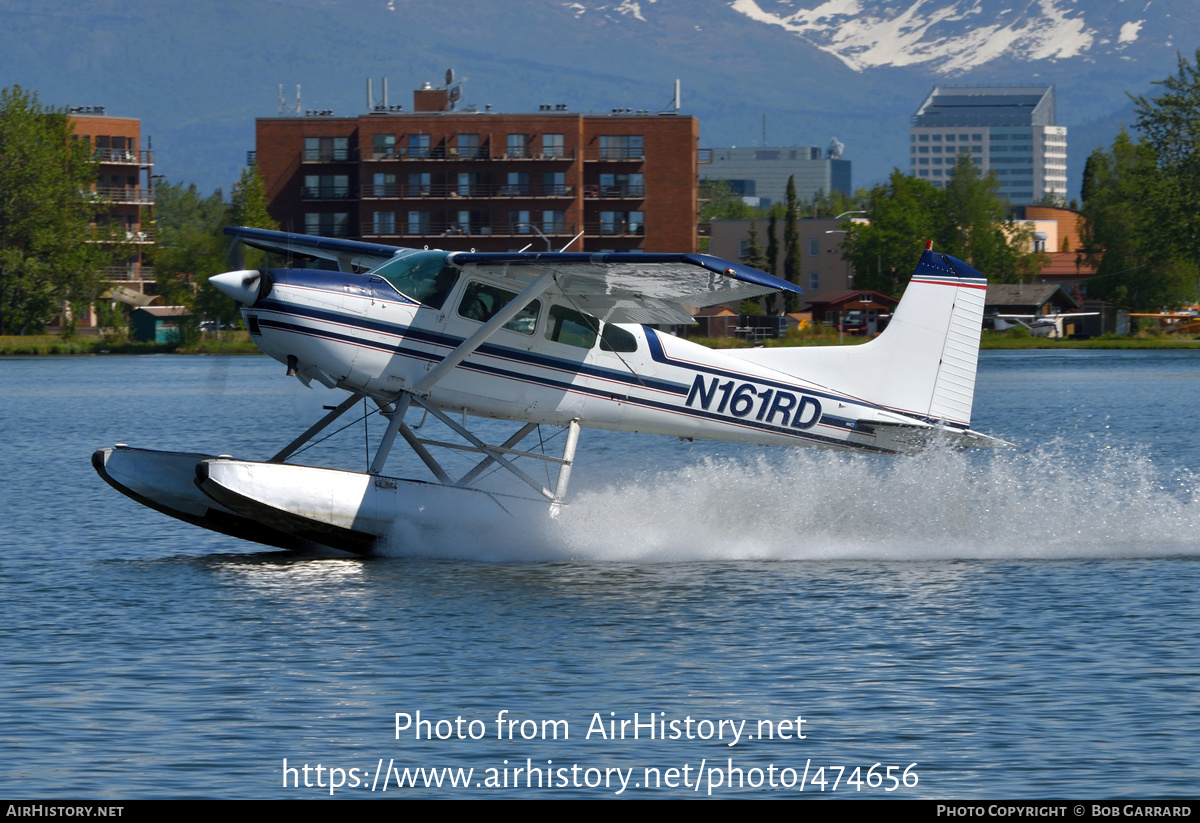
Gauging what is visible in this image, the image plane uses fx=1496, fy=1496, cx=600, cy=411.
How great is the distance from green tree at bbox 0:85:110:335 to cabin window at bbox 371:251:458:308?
75.6 meters

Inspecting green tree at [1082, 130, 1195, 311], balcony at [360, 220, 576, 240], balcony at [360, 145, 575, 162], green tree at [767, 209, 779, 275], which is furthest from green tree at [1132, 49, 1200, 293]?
balcony at [360, 220, 576, 240]

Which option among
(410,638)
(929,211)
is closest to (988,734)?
(410,638)

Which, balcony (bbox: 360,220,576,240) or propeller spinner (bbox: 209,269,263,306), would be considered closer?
propeller spinner (bbox: 209,269,263,306)

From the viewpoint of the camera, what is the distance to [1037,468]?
22609 millimetres

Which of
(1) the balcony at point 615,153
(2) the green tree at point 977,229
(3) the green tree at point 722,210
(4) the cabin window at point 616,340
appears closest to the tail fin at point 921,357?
(4) the cabin window at point 616,340

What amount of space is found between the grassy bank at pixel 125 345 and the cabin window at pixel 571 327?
6658 cm

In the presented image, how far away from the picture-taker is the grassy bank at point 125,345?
3076 inches

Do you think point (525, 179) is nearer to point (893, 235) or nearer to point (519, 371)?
point (893, 235)

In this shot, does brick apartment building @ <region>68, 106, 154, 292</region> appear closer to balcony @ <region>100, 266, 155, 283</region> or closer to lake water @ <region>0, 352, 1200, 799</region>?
balcony @ <region>100, 266, 155, 283</region>

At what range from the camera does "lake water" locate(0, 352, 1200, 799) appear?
A: 26.2ft

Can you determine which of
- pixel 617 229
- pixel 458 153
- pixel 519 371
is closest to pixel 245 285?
pixel 519 371

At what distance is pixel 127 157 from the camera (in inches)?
4313

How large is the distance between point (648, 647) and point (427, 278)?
4.41 meters

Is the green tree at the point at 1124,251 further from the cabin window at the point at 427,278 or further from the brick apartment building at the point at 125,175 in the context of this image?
the cabin window at the point at 427,278
